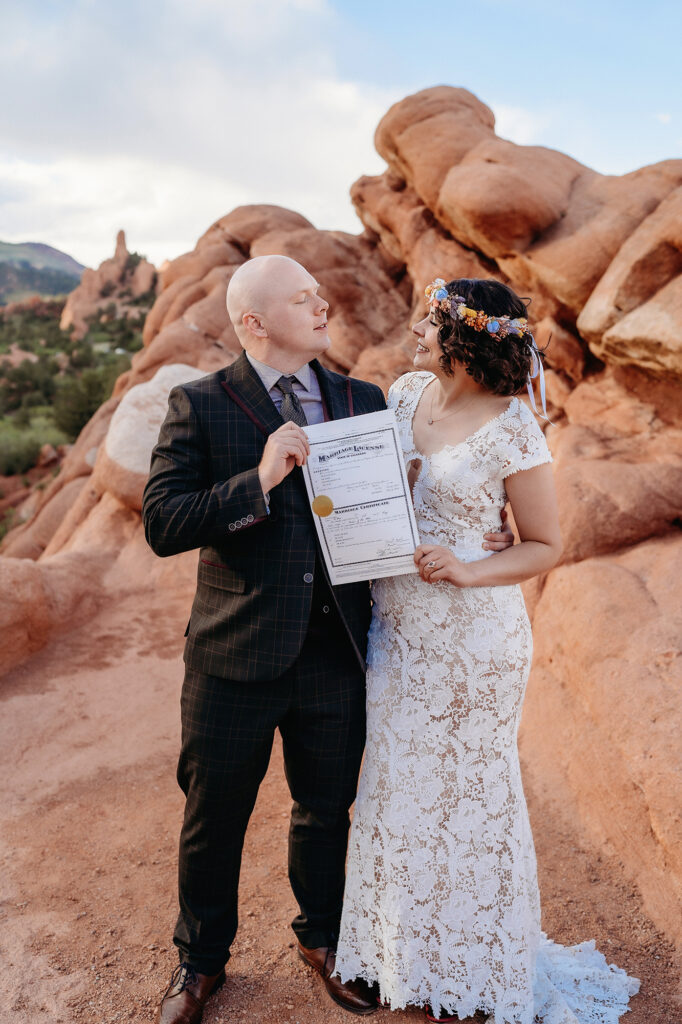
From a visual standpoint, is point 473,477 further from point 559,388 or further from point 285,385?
point 559,388

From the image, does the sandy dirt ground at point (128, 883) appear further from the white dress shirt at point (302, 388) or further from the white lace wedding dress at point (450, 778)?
the white dress shirt at point (302, 388)

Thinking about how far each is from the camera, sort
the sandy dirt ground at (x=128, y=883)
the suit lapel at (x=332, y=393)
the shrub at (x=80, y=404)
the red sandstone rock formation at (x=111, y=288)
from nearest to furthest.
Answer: the suit lapel at (x=332, y=393) → the sandy dirt ground at (x=128, y=883) → the shrub at (x=80, y=404) → the red sandstone rock formation at (x=111, y=288)

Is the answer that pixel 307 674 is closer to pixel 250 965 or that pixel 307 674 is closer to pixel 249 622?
pixel 249 622

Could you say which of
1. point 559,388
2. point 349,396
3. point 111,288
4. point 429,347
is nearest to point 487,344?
point 429,347

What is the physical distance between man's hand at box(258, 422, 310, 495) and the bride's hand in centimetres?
48

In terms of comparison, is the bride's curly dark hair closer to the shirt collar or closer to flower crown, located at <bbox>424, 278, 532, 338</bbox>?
flower crown, located at <bbox>424, 278, 532, 338</bbox>

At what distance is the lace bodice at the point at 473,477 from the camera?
8.13 feet

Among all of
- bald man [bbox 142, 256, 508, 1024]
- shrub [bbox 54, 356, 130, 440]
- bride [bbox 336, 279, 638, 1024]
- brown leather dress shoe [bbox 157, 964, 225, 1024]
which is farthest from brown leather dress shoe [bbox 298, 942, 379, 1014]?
shrub [bbox 54, 356, 130, 440]

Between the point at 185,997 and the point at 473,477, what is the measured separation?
2.15m

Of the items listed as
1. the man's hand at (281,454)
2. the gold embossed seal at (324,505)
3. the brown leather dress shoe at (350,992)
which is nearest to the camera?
the man's hand at (281,454)

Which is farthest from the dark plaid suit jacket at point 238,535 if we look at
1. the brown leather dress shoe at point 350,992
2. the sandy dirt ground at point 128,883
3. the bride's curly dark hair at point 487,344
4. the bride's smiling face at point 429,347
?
the sandy dirt ground at point 128,883

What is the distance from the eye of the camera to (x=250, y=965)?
3131 mm

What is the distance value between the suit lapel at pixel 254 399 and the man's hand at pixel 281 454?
0.23 meters

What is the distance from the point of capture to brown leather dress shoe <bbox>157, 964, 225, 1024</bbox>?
2736 mm
